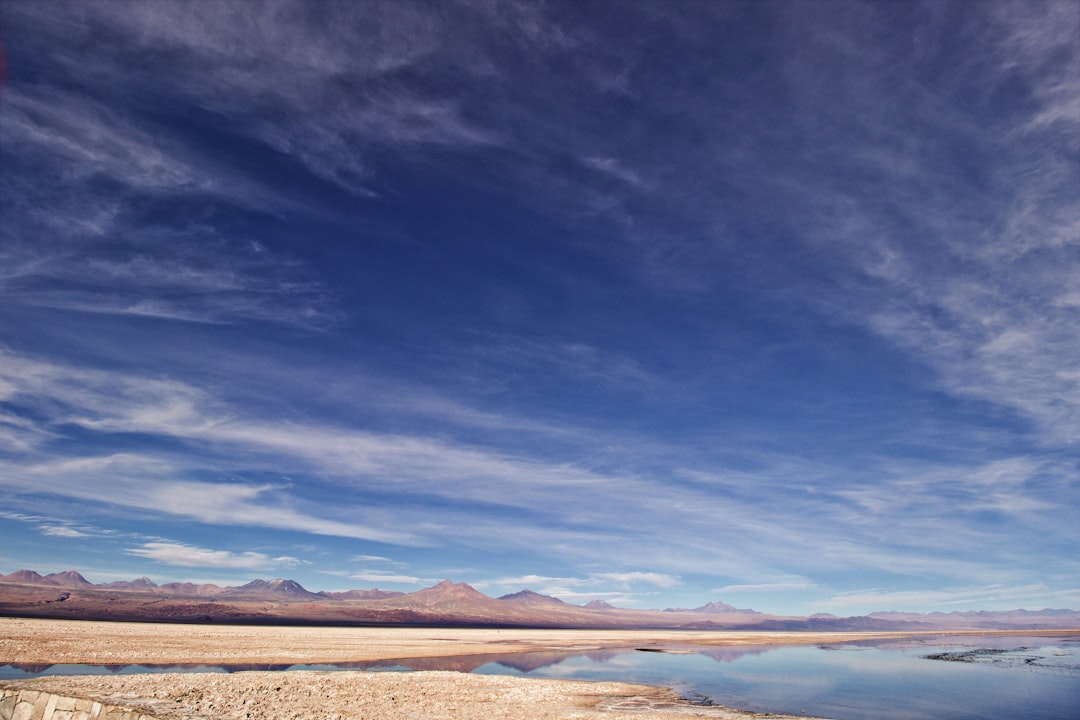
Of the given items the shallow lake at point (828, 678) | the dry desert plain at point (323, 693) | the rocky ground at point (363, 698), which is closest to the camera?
the rocky ground at point (363, 698)

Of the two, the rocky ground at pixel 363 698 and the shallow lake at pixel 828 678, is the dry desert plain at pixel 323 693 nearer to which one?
the rocky ground at pixel 363 698

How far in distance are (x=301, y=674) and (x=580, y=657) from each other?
40149 millimetres

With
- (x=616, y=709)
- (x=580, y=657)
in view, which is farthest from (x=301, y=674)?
(x=580, y=657)

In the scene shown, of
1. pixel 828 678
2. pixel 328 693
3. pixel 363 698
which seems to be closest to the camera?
pixel 363 698

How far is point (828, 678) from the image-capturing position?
46344mm

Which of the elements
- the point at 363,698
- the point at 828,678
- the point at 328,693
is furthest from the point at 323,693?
the point at 828,678

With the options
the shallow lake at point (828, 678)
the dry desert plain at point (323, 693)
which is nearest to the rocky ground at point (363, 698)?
the dry desert plain at point (323, 693)

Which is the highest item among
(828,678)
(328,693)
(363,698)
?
(328,693)

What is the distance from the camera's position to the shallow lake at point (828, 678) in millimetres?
30141

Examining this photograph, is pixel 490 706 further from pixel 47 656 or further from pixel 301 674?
pixel 47 656

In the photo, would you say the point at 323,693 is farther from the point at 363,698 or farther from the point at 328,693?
the point at 363,698

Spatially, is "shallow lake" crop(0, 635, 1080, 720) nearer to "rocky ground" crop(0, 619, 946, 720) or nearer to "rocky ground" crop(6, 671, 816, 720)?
"rocky ground" crop(0, 619, 946, 720)

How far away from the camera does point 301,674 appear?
2880cm

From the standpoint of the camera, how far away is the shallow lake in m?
30.1
